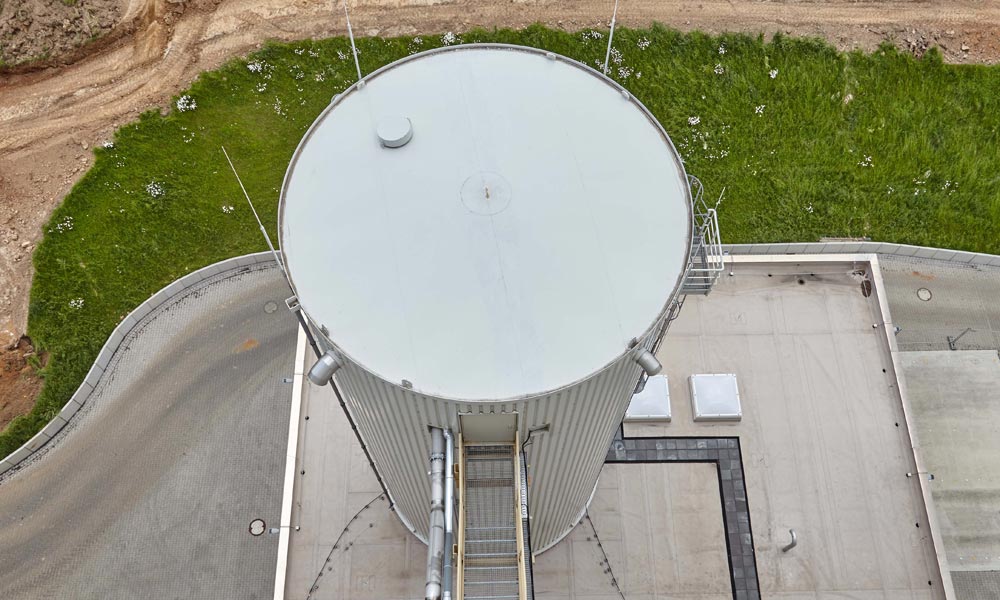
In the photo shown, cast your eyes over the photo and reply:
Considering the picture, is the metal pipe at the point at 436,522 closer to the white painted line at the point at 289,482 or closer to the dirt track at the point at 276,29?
the white painted line at the point at 289,482

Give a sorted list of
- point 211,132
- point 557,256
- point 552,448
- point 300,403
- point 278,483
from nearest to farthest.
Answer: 1. point 557,256
2. point 552,448
3. point 300,403
4. point 278,483
5. point 211,132

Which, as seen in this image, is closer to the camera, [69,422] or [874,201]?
[69,422]

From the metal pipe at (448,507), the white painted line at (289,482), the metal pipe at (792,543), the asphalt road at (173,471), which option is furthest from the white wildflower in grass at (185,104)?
the metal pipe at (792,543)

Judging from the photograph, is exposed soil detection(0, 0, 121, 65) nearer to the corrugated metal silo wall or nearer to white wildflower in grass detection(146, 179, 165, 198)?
white wildflower in grass detection(146, 179, 165, 198)

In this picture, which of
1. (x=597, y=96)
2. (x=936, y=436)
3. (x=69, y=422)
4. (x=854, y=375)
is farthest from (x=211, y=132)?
(x=936, y=436)

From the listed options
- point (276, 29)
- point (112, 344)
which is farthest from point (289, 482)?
point (276, 29)

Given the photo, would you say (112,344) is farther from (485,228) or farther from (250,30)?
(485,228)

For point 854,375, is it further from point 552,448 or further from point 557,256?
point 557,256
